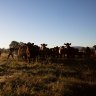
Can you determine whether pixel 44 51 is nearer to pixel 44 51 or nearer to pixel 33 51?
pixel 44 51

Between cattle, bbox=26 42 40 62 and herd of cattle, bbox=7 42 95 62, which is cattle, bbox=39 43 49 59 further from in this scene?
cattle, bbox=26 42 40 62

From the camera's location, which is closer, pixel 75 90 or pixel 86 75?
pixel 75 90

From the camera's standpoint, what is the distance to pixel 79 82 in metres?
13.4

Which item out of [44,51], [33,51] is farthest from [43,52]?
[33,51]

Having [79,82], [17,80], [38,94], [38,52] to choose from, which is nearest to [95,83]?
[79,82]

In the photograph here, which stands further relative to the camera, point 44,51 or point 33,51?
point 44,51

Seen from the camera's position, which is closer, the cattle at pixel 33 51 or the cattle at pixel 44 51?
the cattle at pixel 33 51

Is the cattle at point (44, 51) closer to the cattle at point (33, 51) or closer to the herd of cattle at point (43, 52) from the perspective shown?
the herd of cattle at point (43, 52)

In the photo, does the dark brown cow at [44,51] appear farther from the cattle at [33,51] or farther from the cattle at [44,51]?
the cattle at [33,51]

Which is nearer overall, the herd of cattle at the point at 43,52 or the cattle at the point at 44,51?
the herd of cattle at the point at 43,52

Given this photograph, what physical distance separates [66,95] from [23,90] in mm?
1978

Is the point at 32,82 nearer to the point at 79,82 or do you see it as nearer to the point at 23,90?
the point at 23,90

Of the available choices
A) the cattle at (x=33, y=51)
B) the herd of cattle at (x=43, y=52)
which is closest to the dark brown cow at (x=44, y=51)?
the herd of cattle at (x=43, y=52)

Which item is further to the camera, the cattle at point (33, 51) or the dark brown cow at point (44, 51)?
the dark brown cow at point (44, 51)
